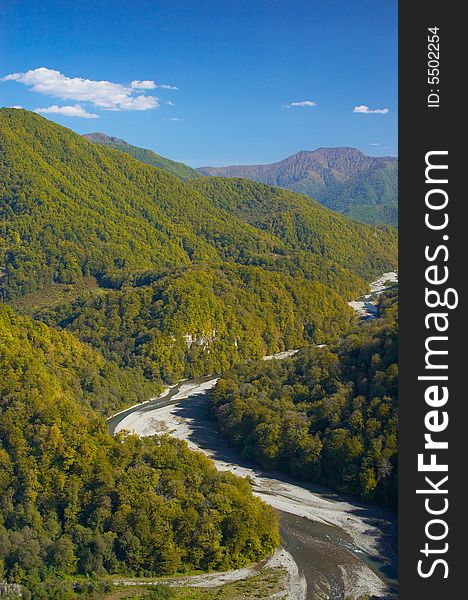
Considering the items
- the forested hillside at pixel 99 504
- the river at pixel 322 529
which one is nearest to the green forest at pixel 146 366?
the forested hillside at pixel 99 504

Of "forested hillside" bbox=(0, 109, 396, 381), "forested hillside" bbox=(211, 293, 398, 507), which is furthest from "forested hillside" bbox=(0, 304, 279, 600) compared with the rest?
"forested hillside" bbox=(0, 109, 396, 381)

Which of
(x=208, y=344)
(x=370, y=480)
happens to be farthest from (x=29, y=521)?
(x=208, y=344)

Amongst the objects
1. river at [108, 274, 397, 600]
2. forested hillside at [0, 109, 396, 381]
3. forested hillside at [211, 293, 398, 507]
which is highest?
forested hillside at [0, 109, 396, 381]

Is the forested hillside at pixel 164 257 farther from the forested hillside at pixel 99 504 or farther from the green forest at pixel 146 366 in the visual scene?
the forested hillside at pixel 99 504

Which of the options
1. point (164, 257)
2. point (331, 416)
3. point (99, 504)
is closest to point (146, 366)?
point (331, 416)

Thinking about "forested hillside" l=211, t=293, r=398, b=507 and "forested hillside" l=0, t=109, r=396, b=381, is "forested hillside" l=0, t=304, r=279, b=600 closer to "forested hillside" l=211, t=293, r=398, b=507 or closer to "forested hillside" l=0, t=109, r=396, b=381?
"forested hillside" l=211, t=293, r=398, b=507

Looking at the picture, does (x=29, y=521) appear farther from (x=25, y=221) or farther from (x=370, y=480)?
(x=25, y=221)
